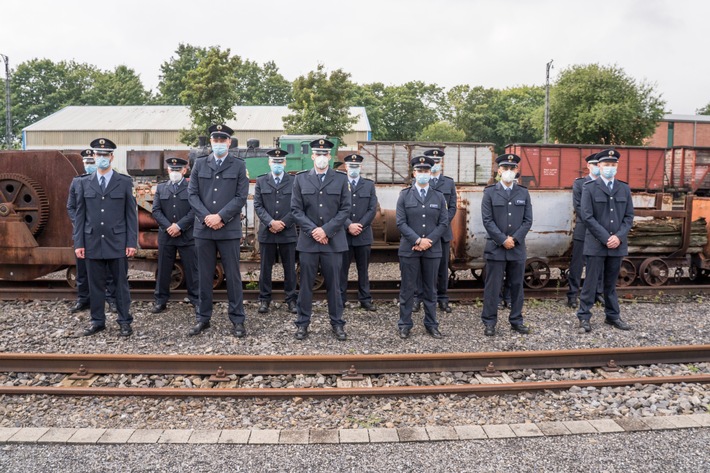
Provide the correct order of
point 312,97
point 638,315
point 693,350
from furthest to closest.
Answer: point 312,97
point 638,315
point 693,350

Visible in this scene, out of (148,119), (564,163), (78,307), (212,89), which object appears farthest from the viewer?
(148,119)

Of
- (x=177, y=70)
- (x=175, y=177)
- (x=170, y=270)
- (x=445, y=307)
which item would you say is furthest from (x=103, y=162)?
(x=177, y=70)

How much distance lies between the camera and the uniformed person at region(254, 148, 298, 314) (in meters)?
7.10

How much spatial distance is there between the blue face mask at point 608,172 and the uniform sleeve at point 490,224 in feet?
4.67

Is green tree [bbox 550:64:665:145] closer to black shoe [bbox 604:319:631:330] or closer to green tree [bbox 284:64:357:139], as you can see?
green tree [bbox 284:64:357:139]

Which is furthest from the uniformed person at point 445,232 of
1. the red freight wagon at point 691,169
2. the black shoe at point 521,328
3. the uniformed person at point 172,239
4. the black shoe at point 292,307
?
the red freight wagon at point 691,169

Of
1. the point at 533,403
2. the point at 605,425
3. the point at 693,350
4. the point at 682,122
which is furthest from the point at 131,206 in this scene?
the point at 682,122

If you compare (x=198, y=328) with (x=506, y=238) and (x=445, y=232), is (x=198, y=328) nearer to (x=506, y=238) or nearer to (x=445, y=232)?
(x=445, y=232)

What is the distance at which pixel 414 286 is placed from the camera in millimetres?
6211

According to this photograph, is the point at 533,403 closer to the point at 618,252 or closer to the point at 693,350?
the point at 693,350

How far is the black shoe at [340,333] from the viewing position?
5.91 metres

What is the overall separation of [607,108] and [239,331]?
112 feet

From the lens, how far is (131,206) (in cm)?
625

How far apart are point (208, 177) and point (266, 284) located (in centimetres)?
178
